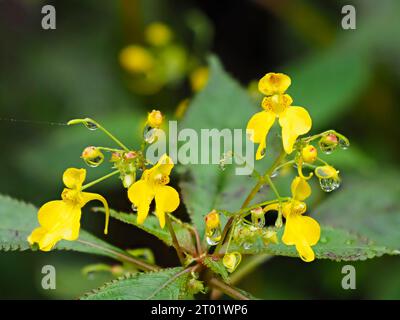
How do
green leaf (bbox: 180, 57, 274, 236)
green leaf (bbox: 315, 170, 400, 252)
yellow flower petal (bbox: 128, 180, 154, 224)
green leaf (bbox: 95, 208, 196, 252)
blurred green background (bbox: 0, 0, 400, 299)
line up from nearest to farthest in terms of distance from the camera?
yellow flower petal (bbox: 128, 180, 154, 224), green leaf (bbox: 95, 208, 196, 252), green leaf (bbox: 180, 57, 274, 236), green leaf (bbox: 315, 170, 400, 252), blurred green background (bbox: 0, 0, 400, 299)

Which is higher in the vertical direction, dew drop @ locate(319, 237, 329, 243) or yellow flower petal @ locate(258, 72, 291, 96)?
yellow flower petal @ locate(258, 72, 291, 96)

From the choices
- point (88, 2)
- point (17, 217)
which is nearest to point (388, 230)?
point (17, 217)

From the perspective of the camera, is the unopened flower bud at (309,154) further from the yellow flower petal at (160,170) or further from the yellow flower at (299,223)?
the yellow flower petal at (160,170)

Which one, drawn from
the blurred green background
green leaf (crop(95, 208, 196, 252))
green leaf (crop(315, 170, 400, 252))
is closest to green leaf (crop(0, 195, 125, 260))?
green leaf (crop(95, 208, 196, 252))

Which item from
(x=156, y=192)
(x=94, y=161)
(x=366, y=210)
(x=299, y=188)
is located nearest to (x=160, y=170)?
(x=156, y=192)

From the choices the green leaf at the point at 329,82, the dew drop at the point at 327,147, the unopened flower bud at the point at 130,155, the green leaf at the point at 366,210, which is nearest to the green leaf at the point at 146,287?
the unopened flower bud at the point at 130,155

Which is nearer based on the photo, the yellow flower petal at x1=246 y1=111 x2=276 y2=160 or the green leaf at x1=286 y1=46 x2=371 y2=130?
the yellow flower petal at x1=246 y1=111 x2=276 y2=160

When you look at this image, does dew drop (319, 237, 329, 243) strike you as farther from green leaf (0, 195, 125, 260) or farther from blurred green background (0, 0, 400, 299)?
blurred green background (0, 0, 400, 299)
